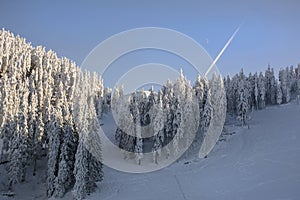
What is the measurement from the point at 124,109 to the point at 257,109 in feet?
184

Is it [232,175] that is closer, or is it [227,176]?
[232,175]

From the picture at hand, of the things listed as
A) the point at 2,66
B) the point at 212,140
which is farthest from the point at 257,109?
the point at 2,66

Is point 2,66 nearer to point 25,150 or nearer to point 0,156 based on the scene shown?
point 0,156

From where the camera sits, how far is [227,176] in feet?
154

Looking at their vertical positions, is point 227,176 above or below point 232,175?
below

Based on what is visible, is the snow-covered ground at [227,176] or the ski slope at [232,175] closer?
the ski slope at [232,175]

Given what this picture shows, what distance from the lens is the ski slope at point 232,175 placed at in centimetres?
3863

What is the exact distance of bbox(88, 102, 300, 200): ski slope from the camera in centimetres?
3863

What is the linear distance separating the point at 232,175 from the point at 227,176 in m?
0.81

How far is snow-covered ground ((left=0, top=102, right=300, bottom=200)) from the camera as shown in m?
38.8

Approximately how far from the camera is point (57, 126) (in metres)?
50.1

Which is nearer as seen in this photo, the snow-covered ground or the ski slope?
the ski slope

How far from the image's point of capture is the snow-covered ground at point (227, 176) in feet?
127

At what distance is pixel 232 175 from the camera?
46719 mm
